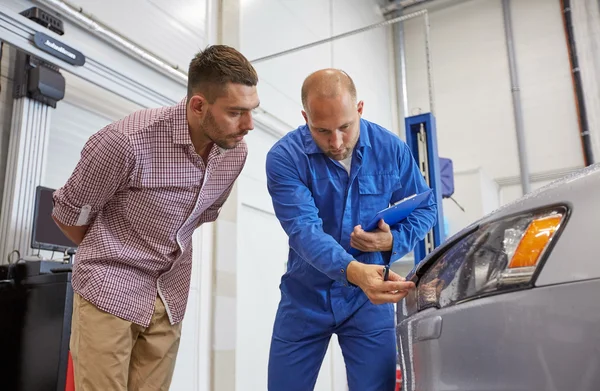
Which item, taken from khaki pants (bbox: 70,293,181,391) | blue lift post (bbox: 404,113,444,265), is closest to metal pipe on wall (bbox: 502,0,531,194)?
A: blue lift post (bbox: 404,113,444,265)

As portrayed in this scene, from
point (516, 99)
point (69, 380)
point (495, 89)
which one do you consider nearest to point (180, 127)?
point (69, 380)

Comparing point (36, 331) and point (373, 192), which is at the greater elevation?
point (373, 192)

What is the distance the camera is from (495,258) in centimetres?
98

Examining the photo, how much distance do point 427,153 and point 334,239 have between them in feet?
7.46

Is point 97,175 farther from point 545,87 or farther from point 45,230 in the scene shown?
point 545,87

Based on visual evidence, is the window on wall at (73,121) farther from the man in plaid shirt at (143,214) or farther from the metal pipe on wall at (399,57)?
the metal pipe on wall at (399,57)

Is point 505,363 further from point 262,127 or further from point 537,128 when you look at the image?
point 537,128

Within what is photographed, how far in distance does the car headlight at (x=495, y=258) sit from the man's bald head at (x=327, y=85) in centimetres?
71

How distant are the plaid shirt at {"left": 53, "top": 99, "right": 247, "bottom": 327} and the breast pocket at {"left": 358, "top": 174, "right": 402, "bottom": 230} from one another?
0.48 m

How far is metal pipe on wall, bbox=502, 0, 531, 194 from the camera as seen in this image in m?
6.78

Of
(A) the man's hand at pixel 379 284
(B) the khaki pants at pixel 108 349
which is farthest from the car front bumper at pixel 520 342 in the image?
(B) the khaki pants at pixel 108 349

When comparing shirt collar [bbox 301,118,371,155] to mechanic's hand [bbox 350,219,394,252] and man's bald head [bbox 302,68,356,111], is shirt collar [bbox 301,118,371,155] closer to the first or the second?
man's bald head [bbox 302,68,356,111]

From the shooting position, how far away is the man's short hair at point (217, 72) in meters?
1.61

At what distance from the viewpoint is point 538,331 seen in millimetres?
854
